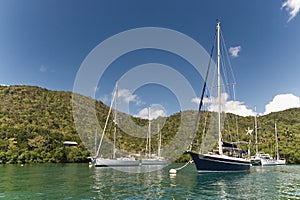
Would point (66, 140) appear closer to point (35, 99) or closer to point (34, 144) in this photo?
→ point (34, 144)

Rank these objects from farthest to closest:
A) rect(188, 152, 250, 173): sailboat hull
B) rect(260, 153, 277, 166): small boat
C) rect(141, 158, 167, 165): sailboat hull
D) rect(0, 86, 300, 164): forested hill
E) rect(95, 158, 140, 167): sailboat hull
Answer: rect(0, 86, 300, 164): forested hill → rect(260, 153, 277, 166): small boat → rect(141, 158, 167, 165): sailboat hull → rect(95, 158, 140, 167): sailboat hull → rect(188, 152, 250, 173): sailboat hull

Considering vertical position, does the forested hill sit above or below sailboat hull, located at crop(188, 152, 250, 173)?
above

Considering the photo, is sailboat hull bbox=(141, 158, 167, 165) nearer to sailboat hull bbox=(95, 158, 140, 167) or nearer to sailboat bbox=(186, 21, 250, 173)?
sailboat hull bbox=(95, 158, 140, 167)

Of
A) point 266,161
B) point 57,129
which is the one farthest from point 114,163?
point 57,129

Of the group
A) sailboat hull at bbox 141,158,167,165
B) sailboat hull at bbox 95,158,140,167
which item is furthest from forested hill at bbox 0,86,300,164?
sailboat hull at bbox 95,158,140,167

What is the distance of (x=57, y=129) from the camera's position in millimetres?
88438

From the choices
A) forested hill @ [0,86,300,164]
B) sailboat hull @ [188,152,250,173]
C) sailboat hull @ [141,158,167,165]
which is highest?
forested hill @ [0,86,300,164]

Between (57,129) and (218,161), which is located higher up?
(57,129)

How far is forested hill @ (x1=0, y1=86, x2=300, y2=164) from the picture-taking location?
7262 cm

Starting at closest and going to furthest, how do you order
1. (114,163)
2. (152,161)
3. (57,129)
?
(114,163)
(152,161)
(57,129)

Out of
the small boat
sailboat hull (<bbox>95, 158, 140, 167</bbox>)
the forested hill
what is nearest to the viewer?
sailboat hull (<bbox>95, 158, 140, 167</bbox>)

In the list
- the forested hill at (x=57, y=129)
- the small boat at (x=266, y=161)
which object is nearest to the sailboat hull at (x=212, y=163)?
the forested hill at (x=57, y=129)

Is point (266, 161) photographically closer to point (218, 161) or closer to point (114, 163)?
point (114, 163)

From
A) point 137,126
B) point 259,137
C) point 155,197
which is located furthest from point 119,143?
point 155,197
